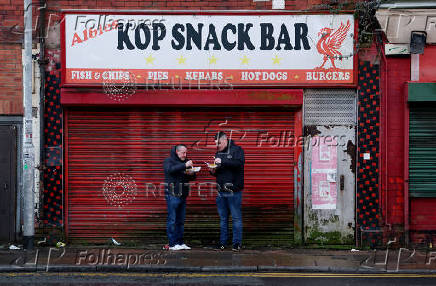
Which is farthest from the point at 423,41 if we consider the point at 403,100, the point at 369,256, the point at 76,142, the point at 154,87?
the point at 76,142

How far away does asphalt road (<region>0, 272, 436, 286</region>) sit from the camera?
802 centimetres

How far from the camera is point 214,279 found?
8219 millimetres

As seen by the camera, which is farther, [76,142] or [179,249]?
[76,142]

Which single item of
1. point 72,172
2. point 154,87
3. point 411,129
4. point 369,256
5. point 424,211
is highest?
point 154,87

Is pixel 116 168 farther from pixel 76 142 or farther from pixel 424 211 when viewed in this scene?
pixel 424 211

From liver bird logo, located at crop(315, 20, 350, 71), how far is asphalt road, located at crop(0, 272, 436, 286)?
435cm

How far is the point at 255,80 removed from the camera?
1086 centimetres

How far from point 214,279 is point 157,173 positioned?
3436mm

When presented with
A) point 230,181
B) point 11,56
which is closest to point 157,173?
point 230,181

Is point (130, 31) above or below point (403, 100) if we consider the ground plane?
above

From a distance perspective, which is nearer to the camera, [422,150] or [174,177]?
[174,177]

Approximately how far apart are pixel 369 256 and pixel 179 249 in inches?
139

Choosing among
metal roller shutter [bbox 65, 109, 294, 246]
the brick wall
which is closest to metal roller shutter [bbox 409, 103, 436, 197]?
metal roller shutter [bbox 65, 109, 294, 246]

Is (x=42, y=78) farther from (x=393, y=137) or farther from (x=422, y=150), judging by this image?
(x=422, y=150)
